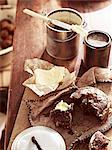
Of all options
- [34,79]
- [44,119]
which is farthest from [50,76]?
[44,119]

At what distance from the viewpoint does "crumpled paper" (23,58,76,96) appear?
1.25m

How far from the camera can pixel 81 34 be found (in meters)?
1.32

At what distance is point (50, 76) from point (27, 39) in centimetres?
22

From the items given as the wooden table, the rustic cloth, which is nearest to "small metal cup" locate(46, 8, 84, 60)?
the wooden table

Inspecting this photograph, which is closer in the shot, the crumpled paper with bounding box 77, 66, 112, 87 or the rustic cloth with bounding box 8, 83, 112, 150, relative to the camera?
the rustic cloth with bounding box 8, 83, 112, 150

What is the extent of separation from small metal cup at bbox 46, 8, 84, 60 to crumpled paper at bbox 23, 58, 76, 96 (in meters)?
0.06

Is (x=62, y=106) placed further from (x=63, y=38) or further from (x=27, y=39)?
(x=27, y=39)

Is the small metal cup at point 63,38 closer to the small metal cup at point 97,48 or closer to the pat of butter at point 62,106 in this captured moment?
the small metal cup at point 97,48

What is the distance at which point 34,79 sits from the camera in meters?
1.28

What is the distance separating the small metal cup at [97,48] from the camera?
1.29 meters

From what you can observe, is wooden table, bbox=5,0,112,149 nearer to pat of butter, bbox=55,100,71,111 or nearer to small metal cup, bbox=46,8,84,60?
small metal cup, bbox=46,8,84,60

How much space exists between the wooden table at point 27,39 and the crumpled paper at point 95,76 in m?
0.08

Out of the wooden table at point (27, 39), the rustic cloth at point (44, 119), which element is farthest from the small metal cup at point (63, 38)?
the rustic cloth at point (44, 119)

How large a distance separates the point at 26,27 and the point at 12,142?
0.50 m
